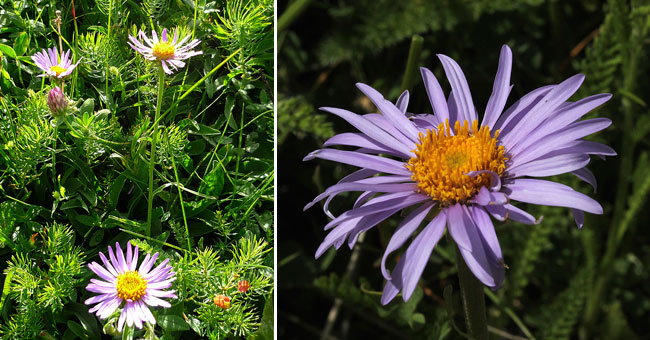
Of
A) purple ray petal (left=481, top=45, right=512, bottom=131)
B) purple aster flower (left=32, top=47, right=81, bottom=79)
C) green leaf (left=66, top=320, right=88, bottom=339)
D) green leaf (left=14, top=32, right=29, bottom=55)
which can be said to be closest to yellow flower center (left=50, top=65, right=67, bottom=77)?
purple aster flower (left=32, top=47, right=81, bottom=79)

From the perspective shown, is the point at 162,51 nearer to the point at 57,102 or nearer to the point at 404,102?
the point at 57,102

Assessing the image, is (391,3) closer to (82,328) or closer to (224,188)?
(224,188)

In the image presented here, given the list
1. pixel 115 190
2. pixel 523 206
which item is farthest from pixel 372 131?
pixel 523 206

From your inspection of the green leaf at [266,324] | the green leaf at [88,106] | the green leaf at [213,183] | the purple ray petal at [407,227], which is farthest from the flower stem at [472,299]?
the green leaf at [88,106]

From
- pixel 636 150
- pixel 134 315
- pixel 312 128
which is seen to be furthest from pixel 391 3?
pixel 134 315

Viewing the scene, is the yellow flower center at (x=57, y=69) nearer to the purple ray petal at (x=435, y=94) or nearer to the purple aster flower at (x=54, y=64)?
the purple aster flower at (x=54, y=64)
